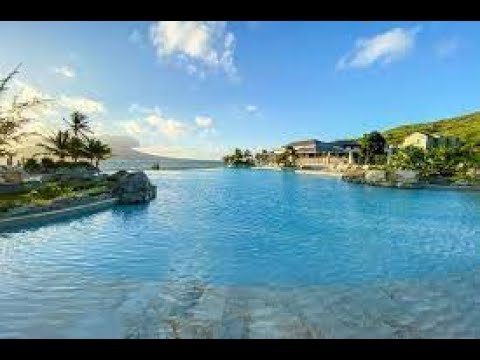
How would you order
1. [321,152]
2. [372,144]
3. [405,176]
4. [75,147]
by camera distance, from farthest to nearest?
[321,152] < [372,144] < [75,147] < [405,176]

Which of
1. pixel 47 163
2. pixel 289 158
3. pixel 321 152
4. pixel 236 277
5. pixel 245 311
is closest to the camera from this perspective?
pixel 245 311

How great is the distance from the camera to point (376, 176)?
177 feet

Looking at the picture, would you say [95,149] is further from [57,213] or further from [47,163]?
[57,213]

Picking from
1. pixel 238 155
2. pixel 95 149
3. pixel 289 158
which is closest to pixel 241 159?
pixel 238 155

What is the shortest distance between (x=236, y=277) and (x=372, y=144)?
226ft

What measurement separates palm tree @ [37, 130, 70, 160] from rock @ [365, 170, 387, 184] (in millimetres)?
31865

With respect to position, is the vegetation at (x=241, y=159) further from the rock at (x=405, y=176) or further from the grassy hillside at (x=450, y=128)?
the rock at (x=405, y=176)

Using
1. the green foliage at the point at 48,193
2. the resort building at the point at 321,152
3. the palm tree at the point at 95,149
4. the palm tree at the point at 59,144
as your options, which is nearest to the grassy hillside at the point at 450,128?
the resort building at the point at 321,152

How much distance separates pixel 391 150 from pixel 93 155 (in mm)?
40907

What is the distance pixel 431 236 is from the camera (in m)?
18.8

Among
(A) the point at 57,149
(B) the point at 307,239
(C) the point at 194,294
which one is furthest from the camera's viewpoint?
(A) the point at 57,149
